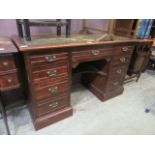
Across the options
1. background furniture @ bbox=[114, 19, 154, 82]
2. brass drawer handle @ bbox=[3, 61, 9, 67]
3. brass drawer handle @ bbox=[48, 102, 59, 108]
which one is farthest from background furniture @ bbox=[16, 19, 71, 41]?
background furniture @ bbox=[114, 19, 154, 82]

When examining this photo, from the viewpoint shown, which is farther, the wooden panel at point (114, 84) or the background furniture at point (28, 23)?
the wooden panel at point (114, 84)

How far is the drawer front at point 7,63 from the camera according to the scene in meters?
0.99

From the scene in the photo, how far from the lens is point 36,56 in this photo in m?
1.08

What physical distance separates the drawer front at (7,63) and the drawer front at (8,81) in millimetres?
59

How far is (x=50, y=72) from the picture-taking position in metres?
1.23

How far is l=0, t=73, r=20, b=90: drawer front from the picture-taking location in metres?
1.06

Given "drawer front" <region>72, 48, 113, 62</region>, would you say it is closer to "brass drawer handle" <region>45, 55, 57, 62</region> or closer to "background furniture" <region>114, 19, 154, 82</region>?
"brass drawer handle" <region>45, 55, 57, 62</region>

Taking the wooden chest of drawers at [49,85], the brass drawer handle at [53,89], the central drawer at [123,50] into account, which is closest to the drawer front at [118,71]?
the central drawer at [123,50]

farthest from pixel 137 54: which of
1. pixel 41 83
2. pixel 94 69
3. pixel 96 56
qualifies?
pixel 41 83

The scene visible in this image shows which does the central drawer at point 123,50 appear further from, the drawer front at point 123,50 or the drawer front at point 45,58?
the drawer front at point 45,58

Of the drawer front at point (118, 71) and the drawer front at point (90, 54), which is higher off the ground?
the drawer front at point (90, 54)

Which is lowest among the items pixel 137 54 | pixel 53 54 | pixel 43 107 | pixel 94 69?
pixel 43 107
